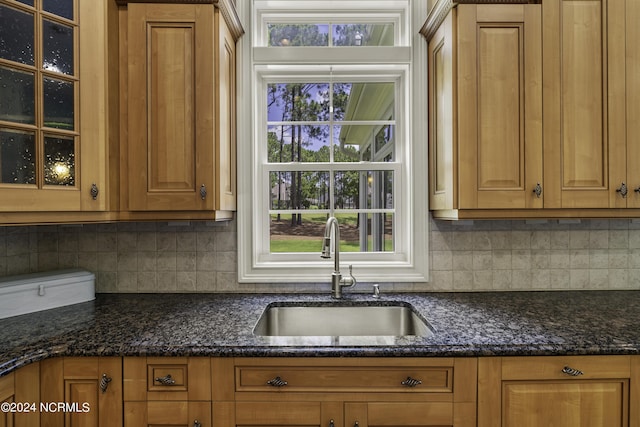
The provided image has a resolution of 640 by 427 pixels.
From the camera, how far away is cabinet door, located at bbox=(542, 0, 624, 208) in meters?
1.58

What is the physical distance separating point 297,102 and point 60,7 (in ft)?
3.72

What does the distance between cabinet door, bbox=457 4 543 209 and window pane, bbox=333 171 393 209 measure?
1.89ft

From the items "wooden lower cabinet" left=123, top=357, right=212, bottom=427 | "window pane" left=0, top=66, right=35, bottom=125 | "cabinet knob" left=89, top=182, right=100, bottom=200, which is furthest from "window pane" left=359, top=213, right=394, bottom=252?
"window pane" left=0, top=66, right=35, bottom=125

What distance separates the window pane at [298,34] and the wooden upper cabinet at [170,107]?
1.83 ft

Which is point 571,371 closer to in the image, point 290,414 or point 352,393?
point 352,393

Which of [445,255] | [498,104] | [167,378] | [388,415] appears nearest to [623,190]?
[498,104]

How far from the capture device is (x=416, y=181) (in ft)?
6.42

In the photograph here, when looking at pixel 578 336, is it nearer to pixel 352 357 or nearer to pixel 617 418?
pixel 617 418

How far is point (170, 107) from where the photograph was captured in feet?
5.21

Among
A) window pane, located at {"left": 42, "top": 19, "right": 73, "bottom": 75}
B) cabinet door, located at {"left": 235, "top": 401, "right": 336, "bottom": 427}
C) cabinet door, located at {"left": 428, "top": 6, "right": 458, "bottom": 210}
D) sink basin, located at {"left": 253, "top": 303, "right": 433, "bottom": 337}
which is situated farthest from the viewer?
sink basin, located at {"left": 253, "top": 303, "right": 433, "bottom": 337}

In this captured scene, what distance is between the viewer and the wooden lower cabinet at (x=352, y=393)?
1.25 metres

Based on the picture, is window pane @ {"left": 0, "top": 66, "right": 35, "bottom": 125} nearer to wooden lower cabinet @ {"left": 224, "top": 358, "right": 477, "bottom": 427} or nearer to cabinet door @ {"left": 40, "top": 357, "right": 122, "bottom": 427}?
cabinet door @ {"left": 40, "top": 357, "right": 122, "bottom": 427}

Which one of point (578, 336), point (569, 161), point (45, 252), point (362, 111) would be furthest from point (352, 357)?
point (45, 252)

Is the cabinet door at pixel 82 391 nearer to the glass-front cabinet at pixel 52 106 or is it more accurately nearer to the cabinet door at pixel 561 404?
the glass-front cabinet at pixel 52 106
